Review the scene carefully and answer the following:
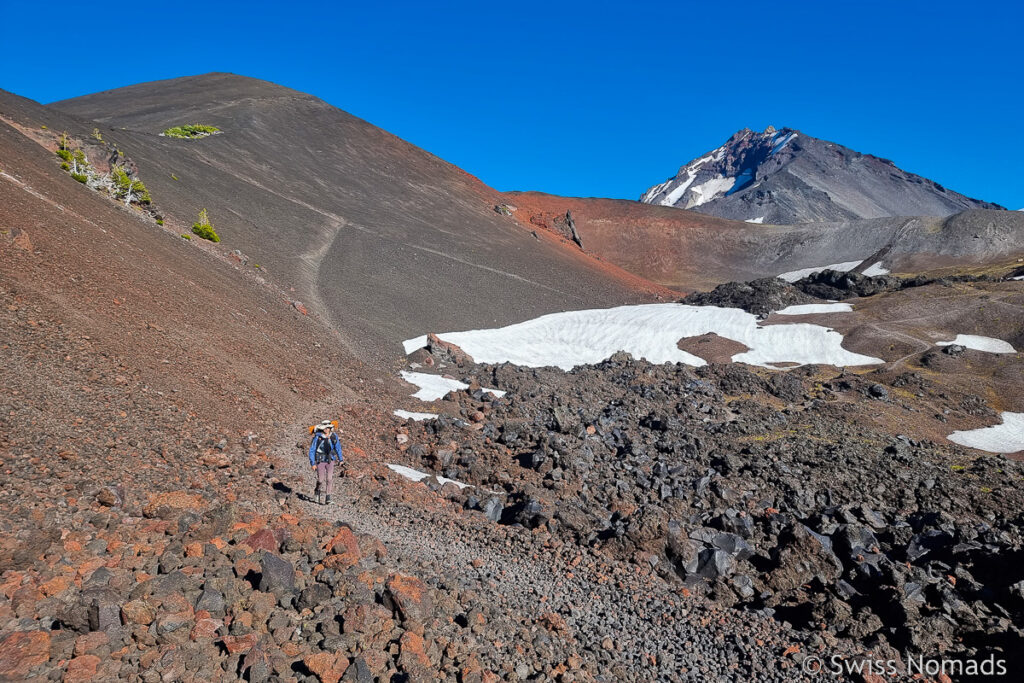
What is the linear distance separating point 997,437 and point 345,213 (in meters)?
43.3

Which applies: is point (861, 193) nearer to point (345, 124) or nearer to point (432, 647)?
point (345, 124)

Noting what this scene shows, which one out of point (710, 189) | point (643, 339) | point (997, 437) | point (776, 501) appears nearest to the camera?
point (776, 501)

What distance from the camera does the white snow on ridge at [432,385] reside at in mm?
20994

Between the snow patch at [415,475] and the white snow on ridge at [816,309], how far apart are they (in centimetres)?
3107

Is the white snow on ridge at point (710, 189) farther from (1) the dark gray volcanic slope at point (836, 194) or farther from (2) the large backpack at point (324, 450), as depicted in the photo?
(2) the large backpack at point (324, 450)

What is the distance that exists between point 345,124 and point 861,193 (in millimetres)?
122294

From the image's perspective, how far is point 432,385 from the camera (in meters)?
22.2

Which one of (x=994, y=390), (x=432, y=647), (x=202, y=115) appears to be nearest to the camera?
(x=432, y=647)

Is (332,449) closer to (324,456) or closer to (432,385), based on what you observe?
(324,456)

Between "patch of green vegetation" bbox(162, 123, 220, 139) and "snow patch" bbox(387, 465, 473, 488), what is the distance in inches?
1877

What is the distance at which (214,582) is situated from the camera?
579cm

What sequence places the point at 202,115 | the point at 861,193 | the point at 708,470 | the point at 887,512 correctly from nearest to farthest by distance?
the point at 887,512 → the point at 708,470 → the point at 202,115 → the point at 861,193

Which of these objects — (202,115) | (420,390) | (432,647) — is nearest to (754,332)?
(420,390)

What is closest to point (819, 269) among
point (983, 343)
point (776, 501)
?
point (983, 343)
